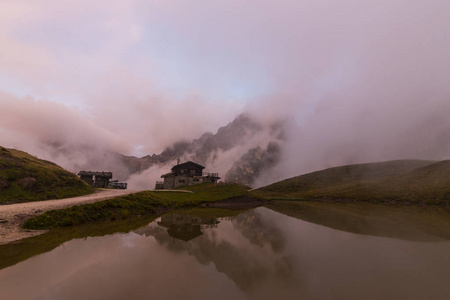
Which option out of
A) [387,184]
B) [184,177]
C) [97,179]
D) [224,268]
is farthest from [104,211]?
[387,184]

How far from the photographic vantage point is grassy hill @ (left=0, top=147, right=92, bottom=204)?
25.5m

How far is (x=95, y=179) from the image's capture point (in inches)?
3105

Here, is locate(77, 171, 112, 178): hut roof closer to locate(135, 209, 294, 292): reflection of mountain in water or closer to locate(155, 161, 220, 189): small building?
locate(155, 161, 220, 189): small building

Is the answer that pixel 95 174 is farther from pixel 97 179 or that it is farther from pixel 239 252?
pixel 239 252

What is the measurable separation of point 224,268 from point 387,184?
123 m

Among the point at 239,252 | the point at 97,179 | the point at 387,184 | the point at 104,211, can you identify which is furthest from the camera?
the point at 387,184

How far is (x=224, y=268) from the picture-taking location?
1029 cm

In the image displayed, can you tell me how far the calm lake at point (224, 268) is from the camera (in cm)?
757

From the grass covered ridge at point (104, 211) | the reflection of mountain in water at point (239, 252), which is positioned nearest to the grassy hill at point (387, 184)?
the grass covered ridge at point (104, 211)

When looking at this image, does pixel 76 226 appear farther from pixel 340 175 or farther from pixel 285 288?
pixel 340 175

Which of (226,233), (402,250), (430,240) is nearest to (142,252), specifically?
(226,233)

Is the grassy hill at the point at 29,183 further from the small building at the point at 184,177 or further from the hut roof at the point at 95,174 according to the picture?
the small building at the point at 184,177

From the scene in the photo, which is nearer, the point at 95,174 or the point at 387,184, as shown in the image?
the point at 95,174

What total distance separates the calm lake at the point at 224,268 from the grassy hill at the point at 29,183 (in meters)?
16.7
